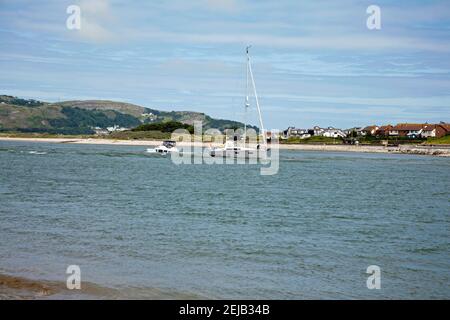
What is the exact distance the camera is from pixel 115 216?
1009 inches

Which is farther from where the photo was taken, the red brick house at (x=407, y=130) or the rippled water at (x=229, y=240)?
the red brick house at (x=407, y=130)

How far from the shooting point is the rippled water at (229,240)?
50.0 ft

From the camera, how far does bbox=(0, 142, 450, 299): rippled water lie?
1524 centimetres

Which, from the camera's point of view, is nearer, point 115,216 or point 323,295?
point 323,295

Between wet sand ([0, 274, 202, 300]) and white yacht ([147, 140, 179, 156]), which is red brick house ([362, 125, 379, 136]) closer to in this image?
white yacht ([147, 140, 179, 156])

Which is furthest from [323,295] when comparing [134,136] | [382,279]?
[134,136]

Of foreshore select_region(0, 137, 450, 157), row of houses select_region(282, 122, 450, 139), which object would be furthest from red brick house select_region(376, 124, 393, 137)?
foreshore select_region(0, 137, 450, 157)

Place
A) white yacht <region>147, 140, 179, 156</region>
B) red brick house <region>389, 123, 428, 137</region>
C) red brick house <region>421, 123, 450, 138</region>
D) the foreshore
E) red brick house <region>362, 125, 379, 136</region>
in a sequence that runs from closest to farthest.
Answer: white yacht <region>147, 140, 179, 156</region> → the foreshore → red brick house <region>421, 123, 450, 138</region> → red brick house <region>389, 123, 428, 137</region> → red brick house <region>362, 125, 379, 136</region>

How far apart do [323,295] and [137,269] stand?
486 centimetres

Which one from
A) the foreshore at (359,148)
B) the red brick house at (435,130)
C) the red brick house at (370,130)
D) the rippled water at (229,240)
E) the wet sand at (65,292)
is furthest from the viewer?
the red brick house at (370,130)

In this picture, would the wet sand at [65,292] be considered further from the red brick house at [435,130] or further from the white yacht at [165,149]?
the red brick house at [435,130]

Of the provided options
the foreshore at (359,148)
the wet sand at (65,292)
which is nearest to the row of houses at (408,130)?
the foreshore at (359,148)

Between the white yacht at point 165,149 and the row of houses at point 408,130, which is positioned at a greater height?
the row of houses at point 408,130
